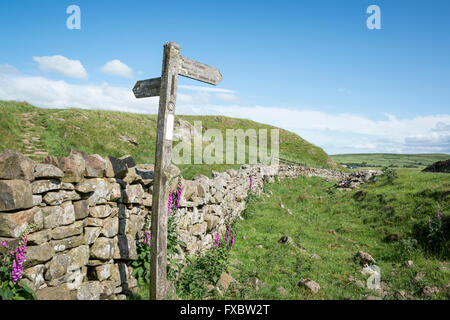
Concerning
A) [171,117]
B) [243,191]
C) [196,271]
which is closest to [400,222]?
[243,191]

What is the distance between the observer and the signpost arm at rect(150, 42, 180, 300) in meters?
A: 4.38

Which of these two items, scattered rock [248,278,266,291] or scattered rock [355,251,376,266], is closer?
scattered rock [248,278,266,291]

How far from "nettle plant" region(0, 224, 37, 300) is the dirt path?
21.7 ft

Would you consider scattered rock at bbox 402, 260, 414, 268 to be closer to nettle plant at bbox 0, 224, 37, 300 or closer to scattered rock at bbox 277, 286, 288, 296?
scattered rock at bbox 277, 286, 288, 296

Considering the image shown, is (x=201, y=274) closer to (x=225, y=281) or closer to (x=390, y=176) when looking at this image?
(x=225, y=281)

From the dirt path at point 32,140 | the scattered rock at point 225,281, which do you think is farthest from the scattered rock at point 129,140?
the scattered rock at point 225,281

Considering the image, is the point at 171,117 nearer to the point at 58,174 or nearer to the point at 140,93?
the point at 140,93

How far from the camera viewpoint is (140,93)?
4941mm

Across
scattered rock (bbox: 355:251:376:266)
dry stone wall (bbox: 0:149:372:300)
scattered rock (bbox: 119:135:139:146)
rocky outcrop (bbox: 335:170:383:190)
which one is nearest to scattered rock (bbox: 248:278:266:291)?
dry stone wall (bbox: 0:149:372:300)

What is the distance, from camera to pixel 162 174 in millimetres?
4414

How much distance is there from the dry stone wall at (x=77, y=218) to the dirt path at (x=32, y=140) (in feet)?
18.8

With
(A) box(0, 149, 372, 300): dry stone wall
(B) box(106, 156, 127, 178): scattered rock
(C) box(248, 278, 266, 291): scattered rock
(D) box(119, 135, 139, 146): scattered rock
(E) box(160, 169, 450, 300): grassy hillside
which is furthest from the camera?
(D) box(119, 135, 139, 146): scattered rock

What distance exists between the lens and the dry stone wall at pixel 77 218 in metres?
3.62

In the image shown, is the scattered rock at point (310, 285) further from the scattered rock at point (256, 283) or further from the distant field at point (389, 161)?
the distant field at point (389, 161)
